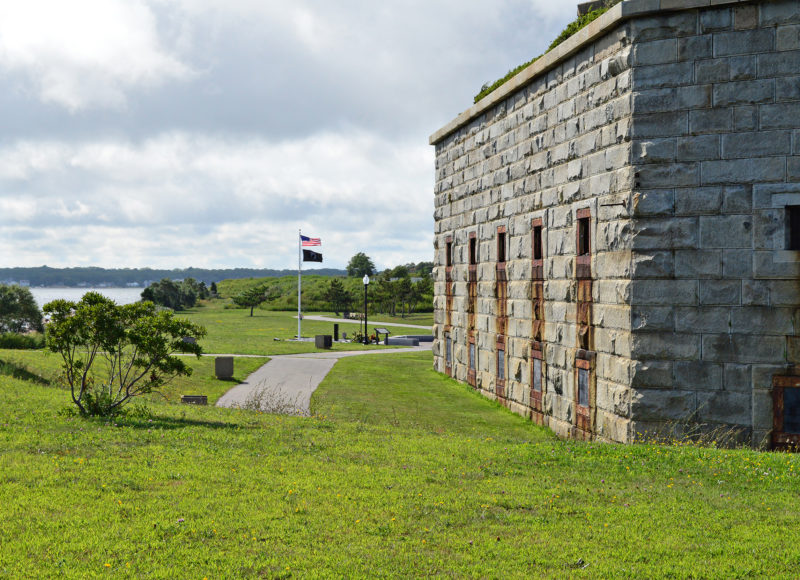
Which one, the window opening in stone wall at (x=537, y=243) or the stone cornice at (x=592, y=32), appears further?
the window opening in stone wall at (x=537, y=243)

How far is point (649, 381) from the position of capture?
1575 cm

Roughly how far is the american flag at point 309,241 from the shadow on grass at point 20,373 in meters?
31.1

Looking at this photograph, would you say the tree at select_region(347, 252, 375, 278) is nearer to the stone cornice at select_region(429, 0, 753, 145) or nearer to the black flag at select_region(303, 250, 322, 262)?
the black flag at select_region(303, 250, 322, 262)

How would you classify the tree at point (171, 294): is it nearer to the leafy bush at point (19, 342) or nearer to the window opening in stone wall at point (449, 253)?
the leafy bush at point (19, 342)

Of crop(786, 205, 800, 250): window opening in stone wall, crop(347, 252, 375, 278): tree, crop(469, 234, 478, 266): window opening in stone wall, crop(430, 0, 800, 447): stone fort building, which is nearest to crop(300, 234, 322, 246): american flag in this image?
crop(469, 234, 478, 266): window opening in stone wall

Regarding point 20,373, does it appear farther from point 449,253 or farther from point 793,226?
point 793,226

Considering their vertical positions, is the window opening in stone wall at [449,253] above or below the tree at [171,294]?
above

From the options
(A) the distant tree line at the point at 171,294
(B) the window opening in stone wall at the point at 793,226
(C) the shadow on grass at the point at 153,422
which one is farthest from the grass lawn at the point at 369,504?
(A) the distant tree line at the point at 171,294

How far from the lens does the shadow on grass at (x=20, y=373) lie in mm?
23297

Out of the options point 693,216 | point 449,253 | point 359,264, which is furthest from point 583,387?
point 359,264

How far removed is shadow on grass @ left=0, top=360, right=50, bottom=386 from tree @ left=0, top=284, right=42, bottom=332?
33615 millimetres

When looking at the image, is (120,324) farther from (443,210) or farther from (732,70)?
(443,210)

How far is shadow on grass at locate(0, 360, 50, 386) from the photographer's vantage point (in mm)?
23297

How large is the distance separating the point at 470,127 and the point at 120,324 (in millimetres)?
15774
